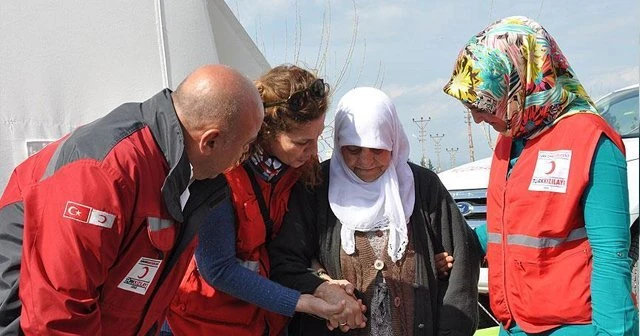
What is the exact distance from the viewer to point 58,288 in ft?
4.48

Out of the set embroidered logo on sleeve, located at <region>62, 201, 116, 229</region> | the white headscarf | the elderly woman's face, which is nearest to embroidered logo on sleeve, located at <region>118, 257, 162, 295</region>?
embroidered logo on sleeve, located at <region>62, 201, 116, 229</region>

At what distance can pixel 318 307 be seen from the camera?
2029mm

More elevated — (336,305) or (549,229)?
(549,229)

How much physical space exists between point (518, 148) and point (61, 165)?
149 cm

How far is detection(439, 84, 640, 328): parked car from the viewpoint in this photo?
14.6 ft

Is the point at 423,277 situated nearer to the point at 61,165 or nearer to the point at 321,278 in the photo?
the point at 321,278

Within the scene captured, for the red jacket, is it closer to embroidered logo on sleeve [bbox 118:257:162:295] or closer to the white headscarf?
embroidered logo on sleeve [bbox 118:257:162:295]

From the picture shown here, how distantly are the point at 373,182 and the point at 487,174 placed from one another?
9.84ft

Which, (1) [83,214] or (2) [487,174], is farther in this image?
(2) [487,174]

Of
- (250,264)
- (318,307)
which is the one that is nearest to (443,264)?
(318,307)

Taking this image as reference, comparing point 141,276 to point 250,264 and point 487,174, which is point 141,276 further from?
point 487,174

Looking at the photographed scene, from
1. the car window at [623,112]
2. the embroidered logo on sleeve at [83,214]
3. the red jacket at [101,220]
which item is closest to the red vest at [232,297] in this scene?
the red jacket at [101,220]

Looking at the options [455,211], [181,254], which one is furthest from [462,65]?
[181,254]

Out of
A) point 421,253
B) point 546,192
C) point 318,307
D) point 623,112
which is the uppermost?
point 546,192
